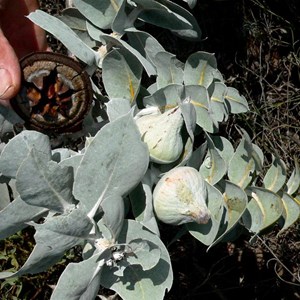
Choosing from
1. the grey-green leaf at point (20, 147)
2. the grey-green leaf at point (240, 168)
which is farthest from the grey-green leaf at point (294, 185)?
the grey-green leaf at point (20, 147)

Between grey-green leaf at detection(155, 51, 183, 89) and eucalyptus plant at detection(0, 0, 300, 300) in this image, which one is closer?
eucalyptus plant at detection(0, 0, 300, 300)

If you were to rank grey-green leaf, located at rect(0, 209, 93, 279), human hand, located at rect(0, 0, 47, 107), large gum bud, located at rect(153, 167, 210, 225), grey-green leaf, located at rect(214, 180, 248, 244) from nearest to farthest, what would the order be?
grey-green leaf, located at rect(0, 209, 93, 279)
large gum bud, located at rect(153, 167, 210, 225)
grey-green leaf, located at rect(214, 180, 248, 244)
human hand, located at rect(0, 0, 47, 107)

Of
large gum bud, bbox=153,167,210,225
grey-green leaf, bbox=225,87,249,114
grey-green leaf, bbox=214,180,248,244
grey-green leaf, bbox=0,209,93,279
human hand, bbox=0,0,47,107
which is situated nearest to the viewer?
grey-green leaf, bbox=0,209,93,279

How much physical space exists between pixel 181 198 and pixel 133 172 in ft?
0.27

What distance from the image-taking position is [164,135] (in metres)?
0.86

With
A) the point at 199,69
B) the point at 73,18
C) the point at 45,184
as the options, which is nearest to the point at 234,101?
the point at 199,69

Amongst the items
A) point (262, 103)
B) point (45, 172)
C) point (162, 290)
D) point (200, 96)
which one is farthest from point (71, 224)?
point (262, 103)

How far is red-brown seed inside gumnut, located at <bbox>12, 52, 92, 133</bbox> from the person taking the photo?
0.93 metres

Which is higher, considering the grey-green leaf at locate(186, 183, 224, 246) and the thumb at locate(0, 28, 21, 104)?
the thumb at locate(0, 28, 21, 104)

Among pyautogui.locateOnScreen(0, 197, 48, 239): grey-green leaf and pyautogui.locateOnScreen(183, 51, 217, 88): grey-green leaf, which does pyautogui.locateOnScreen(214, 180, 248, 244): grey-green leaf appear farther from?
pyautogui.locateOnScreen(0, 197, 48, 239): grey-green leaf

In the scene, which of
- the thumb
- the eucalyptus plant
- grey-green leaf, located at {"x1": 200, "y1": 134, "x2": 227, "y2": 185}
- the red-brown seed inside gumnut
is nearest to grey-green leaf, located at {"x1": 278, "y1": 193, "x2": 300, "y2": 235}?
the eucalyptus plant

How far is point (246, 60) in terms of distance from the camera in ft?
4.94

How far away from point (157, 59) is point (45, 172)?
29cm

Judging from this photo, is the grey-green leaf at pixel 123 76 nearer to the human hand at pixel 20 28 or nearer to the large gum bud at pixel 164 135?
the large gum bud at pixel 164 135
